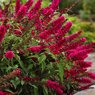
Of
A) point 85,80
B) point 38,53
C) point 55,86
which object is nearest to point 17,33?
point 38,53

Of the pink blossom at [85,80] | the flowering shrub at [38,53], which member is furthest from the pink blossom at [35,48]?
the pink blossom at [85,80]

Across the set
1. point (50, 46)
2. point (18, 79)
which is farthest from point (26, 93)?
point (50, 46)

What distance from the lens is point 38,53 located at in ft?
14.4

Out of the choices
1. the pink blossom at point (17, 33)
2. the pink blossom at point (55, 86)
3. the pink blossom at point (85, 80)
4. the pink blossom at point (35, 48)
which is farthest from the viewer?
the pink blossom at point (85, 80)

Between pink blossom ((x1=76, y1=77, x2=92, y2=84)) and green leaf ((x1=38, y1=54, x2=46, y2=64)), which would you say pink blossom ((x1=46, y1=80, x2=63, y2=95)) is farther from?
pink blossom ((x1=76, y1=77, x2=92, y2=84))

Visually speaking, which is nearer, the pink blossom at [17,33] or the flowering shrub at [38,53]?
the flowering shrub at [38,53]

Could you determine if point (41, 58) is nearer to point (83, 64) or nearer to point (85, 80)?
point (83, 64)

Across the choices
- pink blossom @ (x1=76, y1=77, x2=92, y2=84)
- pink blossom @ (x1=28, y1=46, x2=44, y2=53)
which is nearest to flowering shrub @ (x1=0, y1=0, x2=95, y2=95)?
pink blossom @ (x1=28, y1=46, x2=44, y2=53)

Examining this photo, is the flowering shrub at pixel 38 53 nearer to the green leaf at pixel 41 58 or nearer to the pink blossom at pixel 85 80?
the green leaf at pixel 41 58

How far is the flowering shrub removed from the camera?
419 centimetres

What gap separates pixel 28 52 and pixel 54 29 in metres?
0.37

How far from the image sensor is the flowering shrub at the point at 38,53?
4.19m

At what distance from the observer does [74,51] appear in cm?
432

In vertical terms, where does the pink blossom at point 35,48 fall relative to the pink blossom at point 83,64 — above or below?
above
